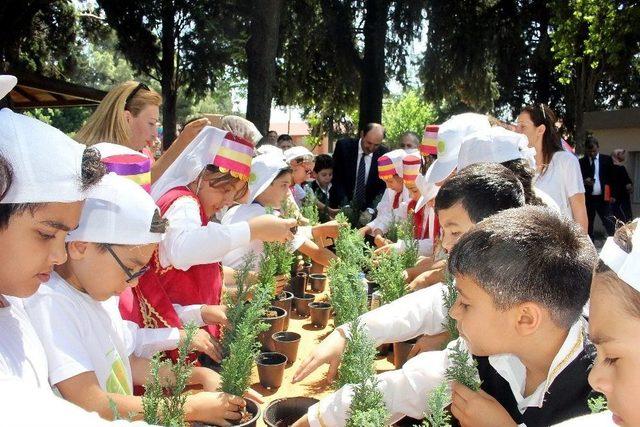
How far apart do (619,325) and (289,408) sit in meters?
1.27

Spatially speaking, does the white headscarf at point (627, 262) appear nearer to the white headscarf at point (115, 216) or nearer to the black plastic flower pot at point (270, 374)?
the white headscarf at point (115, 216)

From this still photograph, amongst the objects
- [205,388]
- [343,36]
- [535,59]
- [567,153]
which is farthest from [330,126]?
[205,388]

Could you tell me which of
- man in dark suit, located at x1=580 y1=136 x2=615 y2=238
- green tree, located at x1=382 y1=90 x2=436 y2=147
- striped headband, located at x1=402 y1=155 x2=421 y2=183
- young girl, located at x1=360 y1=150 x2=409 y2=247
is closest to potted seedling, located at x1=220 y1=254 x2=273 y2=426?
striped headband, located at x1=402 y1=155 x2=421 y2=183

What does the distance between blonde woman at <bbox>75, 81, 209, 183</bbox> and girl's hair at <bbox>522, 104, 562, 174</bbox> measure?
7.36 ft

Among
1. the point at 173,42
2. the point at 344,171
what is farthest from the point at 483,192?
the point at 173,42

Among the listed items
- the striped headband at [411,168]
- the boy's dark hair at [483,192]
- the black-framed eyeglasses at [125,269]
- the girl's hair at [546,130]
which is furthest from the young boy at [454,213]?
the striped headband at [411,168]

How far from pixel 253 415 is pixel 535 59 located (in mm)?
17730

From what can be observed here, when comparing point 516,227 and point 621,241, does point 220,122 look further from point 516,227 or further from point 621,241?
point 621,241

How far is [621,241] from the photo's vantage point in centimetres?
100

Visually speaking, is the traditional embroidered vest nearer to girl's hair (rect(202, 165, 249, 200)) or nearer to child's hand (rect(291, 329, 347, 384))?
girl's hair (rect(202, 165, 249, 200))


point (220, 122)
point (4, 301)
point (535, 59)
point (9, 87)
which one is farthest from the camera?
point (535, 59)

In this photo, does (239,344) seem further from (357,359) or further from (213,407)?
(357,359)

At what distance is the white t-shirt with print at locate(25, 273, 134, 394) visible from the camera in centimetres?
152

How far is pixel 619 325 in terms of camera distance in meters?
1.00
